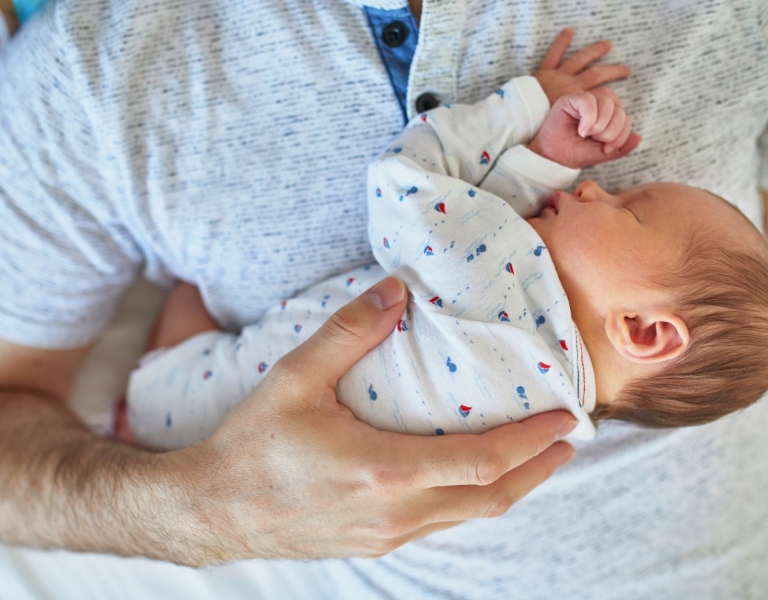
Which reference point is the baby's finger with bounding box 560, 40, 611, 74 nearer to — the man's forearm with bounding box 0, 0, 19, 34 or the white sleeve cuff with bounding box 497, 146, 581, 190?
the white sleeve cuff with bounding box 497, 146, 581, 190

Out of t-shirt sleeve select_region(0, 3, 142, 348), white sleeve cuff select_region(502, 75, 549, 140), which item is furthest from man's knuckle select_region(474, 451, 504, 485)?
t-shirt sleeve select_region(0, 3, 142, 348)

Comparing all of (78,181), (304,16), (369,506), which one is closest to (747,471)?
(369,506)

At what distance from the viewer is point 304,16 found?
2.99 ft

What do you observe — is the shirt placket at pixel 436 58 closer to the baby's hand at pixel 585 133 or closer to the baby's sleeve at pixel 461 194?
the baby's sleeve at pixel 461 194

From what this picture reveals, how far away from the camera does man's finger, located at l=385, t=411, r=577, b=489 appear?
0.82m

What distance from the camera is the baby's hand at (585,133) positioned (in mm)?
873

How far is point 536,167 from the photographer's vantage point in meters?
0.94

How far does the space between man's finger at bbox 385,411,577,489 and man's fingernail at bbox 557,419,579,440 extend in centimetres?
6

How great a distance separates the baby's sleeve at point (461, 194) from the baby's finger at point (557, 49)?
0.07 metres

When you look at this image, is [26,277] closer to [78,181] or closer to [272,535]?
[78,181]

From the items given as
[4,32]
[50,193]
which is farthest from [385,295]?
[4,32]

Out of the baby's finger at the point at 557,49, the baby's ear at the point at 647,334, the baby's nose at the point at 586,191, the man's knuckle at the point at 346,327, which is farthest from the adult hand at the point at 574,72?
the man's knuckle at the point at 346,327

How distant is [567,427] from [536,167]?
432 mm

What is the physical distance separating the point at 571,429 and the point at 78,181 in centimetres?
92
